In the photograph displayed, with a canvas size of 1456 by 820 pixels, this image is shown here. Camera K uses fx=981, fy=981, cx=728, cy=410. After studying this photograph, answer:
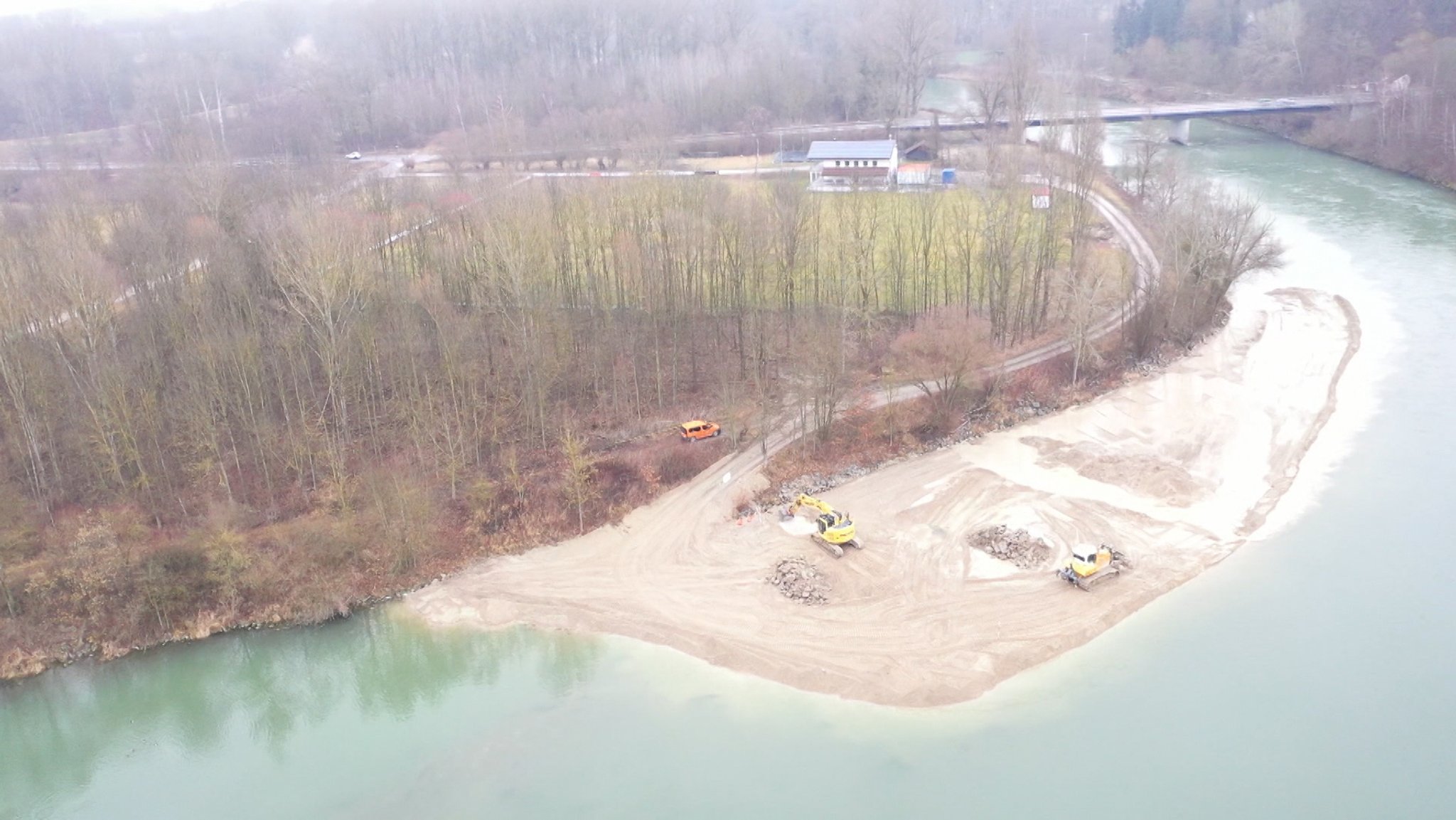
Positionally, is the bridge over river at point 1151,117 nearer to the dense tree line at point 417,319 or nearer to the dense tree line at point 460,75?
the dense tree line at point 460,75

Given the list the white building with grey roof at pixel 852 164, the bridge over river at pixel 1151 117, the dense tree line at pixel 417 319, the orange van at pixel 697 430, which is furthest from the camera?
the bridge over river at pixel 1151 117

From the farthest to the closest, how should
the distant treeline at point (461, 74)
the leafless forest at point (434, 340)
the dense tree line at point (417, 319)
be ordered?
the distant treeline at point (461, 74) → the dense tree line at point (417, 319) → the leafless forest at point (434, 340)

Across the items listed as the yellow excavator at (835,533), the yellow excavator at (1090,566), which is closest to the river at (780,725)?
the yellow excavator at (1090,566)

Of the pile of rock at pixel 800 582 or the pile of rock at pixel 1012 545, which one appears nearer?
the pile of rock at pixel 800 582

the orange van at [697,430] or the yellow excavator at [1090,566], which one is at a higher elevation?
the orange van at [697,430]

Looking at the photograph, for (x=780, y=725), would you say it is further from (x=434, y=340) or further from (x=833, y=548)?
(x=434, y=340)

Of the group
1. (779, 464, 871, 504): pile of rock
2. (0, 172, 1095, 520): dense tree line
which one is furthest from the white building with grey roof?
(779, 464, 871, 504): pile of rock

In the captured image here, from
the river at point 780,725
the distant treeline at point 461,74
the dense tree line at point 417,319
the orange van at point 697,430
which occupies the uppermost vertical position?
the distant treeline at point 461,74

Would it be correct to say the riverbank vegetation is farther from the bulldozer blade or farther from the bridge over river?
the bridge over river
